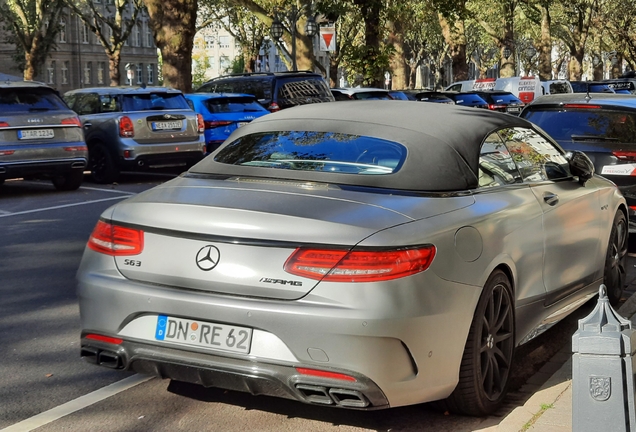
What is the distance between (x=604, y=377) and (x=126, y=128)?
46.4ft

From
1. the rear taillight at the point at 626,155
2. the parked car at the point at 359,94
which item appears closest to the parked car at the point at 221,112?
the parked car at the point at 359,94

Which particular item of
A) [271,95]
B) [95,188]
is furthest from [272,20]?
[95,188]

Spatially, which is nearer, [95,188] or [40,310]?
[40,310]

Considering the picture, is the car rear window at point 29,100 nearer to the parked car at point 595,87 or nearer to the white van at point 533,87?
the parked car at point 595,87

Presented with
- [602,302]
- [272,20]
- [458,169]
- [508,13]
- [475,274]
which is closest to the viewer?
[602,302]

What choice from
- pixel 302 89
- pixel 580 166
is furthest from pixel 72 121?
pixel 580 166

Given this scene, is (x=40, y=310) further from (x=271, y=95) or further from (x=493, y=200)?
(x=271, y=95)

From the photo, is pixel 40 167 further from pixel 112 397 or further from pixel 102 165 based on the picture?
pixel 112 397

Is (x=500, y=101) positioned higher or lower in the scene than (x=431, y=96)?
lower

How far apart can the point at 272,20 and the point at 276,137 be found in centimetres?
2858

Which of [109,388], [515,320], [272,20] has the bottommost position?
[109,388]

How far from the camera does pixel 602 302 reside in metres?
3.99

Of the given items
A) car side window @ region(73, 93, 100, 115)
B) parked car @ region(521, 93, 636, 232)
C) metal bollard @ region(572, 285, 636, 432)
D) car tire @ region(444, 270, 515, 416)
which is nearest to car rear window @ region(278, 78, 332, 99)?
car side window @ region(73, 93, 100, 115)

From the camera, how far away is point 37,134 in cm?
1552
